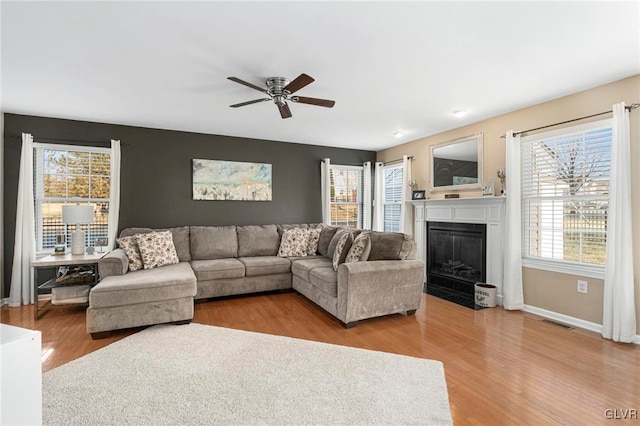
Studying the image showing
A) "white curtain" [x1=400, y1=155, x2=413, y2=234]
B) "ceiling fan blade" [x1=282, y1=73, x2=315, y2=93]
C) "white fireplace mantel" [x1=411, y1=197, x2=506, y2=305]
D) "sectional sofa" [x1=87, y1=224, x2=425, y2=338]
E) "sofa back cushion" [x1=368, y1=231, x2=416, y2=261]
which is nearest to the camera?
"ceiling fan blade" [x1=282, y1=73, x2=315, y2=93]

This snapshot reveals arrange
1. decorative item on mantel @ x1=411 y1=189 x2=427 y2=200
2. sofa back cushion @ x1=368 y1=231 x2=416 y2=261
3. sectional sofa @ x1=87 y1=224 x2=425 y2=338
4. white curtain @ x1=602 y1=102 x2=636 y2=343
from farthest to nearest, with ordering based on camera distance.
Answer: decorative item on mantel @ x1=411 y1=189 x2=427 y2=200 < sofa back cushion @ x1=368 y1=231 x2=416 y2=261 < sectional sofa @ x1=87 y1=224 x2=425 y2=338 < white curtain @ x1=602 y1=102 x2=636 y2=343

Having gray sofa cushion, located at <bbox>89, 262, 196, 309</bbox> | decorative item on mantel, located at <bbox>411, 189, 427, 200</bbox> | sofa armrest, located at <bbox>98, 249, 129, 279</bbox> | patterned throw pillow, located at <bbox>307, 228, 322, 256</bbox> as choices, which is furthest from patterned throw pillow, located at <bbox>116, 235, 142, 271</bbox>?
decorative item on mantel, located at <bbox>411, 189, 427, 200</bbox>

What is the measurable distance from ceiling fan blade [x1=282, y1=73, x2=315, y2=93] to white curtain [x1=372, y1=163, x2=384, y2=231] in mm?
3913

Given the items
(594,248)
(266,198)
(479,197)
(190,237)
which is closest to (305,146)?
(266,198)

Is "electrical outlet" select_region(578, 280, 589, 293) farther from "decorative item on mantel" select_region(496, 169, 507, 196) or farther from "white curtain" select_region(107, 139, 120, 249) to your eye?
"white curtain" select_region(107, 139, 120, 249)

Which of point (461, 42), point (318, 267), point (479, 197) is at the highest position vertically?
point (461, 42)

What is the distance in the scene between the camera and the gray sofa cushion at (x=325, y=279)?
3.46m

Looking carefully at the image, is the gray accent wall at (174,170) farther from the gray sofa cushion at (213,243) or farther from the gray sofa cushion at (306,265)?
the gray sofa cushion at (306,265)

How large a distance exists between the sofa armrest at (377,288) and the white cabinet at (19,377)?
247cm

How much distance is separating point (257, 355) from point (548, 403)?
84.2 inches

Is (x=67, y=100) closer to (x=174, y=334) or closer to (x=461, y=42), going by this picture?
(x=174, y=334)

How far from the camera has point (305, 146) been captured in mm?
5980

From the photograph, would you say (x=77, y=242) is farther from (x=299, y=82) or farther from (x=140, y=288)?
(x=299, y=82)

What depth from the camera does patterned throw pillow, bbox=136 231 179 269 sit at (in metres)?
3.94
